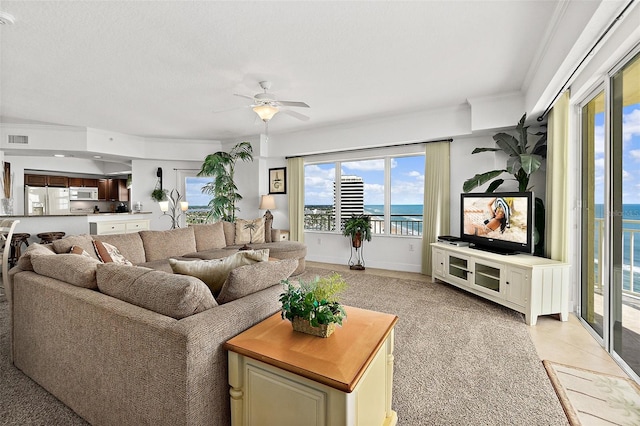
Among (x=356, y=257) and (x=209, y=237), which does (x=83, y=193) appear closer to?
(x=209, y=237)

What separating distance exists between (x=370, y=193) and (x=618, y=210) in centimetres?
365

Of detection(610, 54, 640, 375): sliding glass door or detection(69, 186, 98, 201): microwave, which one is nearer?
detection(610, 54, 640, 375): sliding glass door

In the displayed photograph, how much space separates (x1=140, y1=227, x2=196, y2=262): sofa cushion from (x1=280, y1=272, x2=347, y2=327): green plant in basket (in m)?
3.01

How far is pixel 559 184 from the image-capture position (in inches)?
122

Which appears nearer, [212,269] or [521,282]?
[212,269]

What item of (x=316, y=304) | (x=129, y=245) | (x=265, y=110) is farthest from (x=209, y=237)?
(x=316, y=304)

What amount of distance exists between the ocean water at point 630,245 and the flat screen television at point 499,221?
3.47ft

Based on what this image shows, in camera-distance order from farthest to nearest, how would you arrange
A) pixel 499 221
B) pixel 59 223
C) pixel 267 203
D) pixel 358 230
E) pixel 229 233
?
pixel 267 203
pixel 358 230
pixel 229 233
pixel 59 223
pixel 499 221

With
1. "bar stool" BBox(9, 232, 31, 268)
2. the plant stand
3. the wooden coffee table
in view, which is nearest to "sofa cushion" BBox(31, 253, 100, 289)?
the wooden coffee table

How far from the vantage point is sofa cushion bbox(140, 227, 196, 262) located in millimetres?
3703

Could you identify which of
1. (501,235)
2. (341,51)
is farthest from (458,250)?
(341,51)

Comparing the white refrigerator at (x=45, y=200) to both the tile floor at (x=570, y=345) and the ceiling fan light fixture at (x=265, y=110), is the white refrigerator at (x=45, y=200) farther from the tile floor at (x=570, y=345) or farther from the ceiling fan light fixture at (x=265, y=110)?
the tile floor at (x=570, y=345)

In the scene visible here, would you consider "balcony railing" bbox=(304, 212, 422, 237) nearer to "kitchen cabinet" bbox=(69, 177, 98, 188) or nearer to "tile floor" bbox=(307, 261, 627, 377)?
"tile floor" bbox=(307, 261, 627, 377)

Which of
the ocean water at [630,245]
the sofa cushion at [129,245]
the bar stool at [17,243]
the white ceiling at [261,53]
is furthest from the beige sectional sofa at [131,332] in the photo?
the bar stool at [17,243]
